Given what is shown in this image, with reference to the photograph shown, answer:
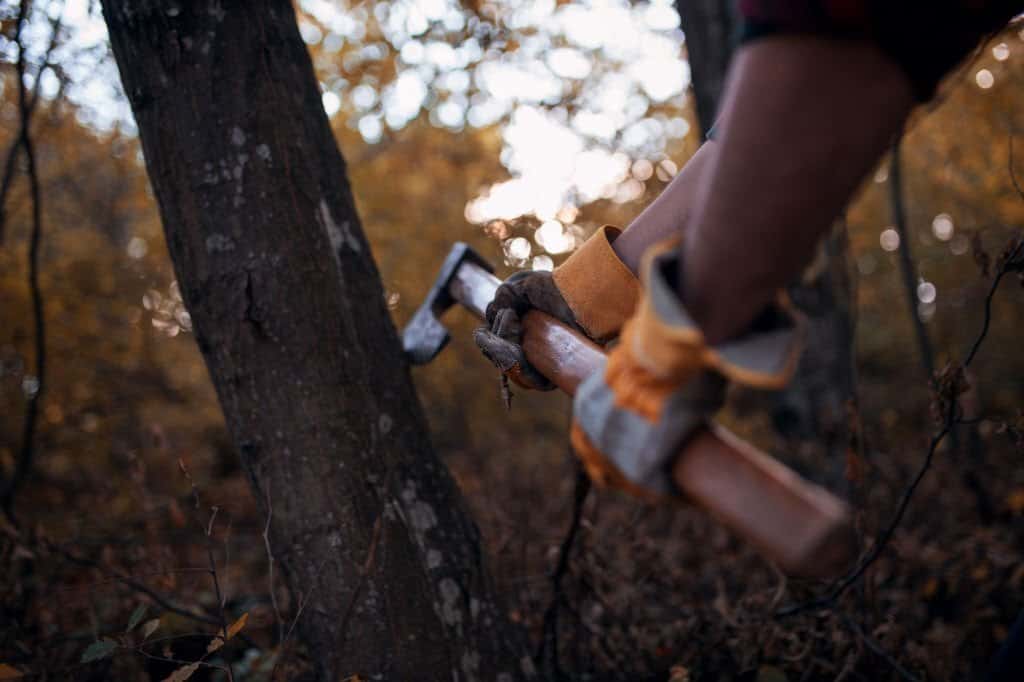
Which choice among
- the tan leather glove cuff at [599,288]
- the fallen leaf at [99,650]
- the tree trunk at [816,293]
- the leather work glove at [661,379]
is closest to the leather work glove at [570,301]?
the tan leather glove cuff at [599,288]

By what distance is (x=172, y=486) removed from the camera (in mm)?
4949

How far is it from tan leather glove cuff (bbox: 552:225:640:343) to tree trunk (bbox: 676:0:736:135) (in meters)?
2.72

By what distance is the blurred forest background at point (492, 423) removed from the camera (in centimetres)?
224

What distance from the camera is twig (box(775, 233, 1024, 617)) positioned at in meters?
1.74

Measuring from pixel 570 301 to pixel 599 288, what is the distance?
0.08 m

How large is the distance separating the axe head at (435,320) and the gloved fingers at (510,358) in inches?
16.6

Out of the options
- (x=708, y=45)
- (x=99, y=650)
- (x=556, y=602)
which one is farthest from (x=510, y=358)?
(x=708, y=45)

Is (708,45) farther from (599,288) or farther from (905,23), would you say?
(905,23)

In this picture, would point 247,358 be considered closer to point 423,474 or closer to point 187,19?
point 423,474

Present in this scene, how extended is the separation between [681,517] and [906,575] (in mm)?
1410

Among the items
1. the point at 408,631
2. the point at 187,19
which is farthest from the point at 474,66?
the point at 408,631

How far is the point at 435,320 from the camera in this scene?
2.12 metres

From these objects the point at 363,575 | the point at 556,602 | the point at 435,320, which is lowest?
the point at 556,602

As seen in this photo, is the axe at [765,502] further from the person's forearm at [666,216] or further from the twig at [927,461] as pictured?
the twig at [927,461]
